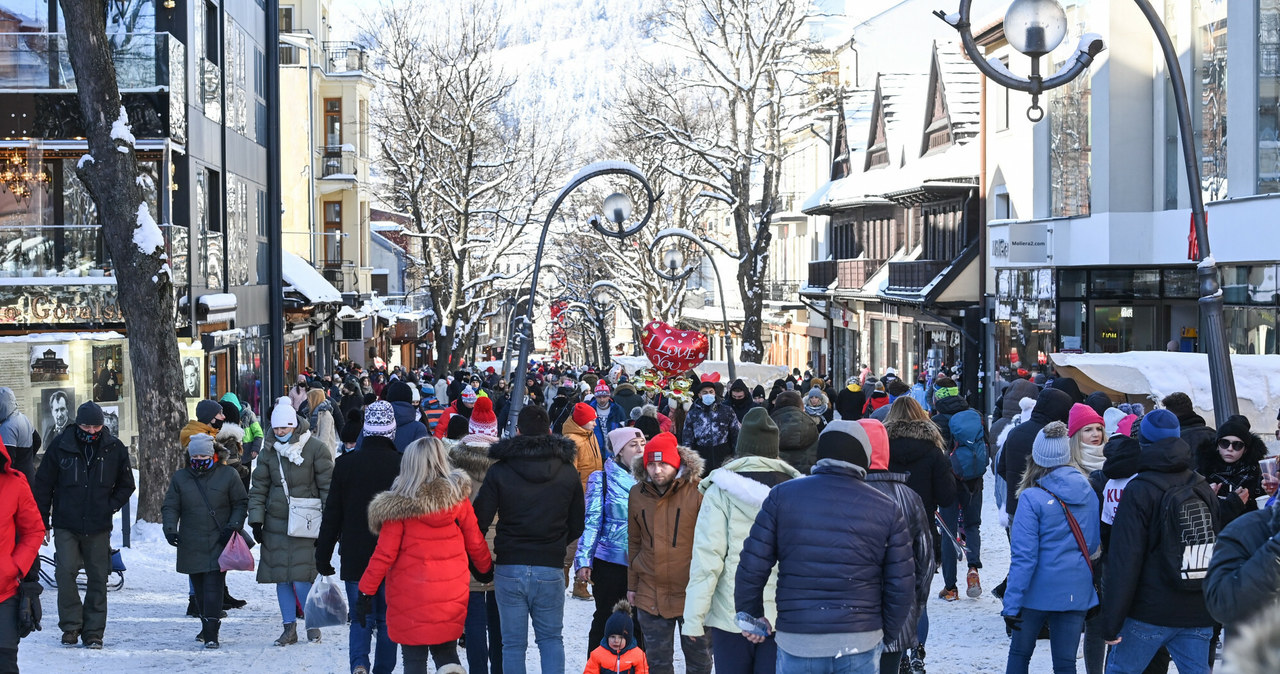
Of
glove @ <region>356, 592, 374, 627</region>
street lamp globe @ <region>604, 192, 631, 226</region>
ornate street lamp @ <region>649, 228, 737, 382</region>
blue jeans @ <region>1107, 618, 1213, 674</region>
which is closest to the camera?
blue jeans @ <region>1107, 618, 1213, 674</region>

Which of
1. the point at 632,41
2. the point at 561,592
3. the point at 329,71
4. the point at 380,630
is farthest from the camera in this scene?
the point at 632,41

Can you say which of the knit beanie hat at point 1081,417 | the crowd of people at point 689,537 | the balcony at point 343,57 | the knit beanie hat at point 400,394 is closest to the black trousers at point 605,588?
the crowd of people at point 689,537

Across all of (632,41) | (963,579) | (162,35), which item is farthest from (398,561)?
(632,41)

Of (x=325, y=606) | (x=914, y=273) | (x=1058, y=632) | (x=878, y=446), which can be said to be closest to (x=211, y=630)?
(x=325, y=606)

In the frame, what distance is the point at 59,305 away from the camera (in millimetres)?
20953

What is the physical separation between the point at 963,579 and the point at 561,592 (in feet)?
19.2

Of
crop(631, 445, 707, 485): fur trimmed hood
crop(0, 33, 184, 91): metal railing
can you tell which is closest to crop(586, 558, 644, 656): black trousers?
crop(631, 445, 707, 485): fur trimmed hood

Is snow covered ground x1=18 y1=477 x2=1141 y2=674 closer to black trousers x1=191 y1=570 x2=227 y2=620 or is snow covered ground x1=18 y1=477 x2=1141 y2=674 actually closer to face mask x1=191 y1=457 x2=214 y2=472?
black trousers x1=191 y1=570 x2=227 y2=620

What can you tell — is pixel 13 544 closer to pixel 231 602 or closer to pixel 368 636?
pixel 368 636

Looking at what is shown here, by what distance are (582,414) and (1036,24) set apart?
4.56 metres

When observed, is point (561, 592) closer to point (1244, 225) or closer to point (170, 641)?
point (170, 641)

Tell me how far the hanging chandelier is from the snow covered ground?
10578 mm

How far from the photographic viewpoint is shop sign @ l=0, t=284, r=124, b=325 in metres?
20.8

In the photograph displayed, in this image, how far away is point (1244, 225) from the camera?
20.8 metres
